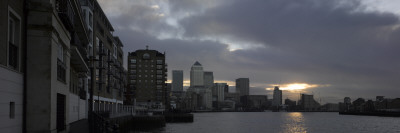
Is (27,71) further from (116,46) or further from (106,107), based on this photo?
(116,46)

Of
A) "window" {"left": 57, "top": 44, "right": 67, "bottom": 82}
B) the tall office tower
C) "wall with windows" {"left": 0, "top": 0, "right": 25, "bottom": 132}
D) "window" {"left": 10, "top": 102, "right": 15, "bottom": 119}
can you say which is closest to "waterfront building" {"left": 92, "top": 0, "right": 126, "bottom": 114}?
"window" {"left": 57, "top": 44, "right": 67, "bottom": 82}

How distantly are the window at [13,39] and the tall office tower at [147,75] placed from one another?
575 feet

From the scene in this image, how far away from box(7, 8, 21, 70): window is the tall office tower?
17533 centimetres

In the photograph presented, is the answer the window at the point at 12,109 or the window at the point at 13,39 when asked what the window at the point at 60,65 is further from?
the window at the point at 12,109

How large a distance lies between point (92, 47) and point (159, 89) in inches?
4829

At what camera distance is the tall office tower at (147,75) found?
191 metres

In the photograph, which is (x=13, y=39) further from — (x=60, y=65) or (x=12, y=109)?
(x=60, y=65)

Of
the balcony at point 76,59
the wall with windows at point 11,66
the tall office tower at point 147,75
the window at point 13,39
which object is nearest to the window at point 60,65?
the wall with windows at point 11,66

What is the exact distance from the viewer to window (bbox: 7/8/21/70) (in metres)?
15.5

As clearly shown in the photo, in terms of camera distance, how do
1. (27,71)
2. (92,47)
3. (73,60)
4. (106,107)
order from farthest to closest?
(106,107), (92,47), (73,60), (27,71)

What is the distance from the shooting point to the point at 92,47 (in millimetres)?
71375

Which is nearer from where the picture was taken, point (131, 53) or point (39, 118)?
point (39, 118)

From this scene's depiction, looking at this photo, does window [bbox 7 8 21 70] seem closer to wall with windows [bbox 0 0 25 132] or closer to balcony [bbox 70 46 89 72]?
wall with windows [bbox 0 0 25 132]

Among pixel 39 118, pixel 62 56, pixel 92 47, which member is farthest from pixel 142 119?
pixel 39 118
